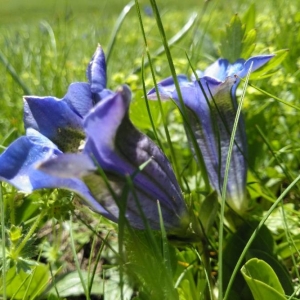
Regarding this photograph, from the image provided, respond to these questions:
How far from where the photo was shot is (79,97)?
0.66 meters

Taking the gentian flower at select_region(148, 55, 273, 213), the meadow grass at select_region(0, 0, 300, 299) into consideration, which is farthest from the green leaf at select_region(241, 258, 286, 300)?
the gentian flower at select_region(148, 55, 273, 213)

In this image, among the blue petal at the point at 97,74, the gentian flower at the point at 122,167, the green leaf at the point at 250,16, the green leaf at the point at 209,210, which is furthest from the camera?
the green leaf at the point at 250,16

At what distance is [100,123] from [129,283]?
0.39 m

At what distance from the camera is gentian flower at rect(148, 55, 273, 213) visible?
30.1 inches

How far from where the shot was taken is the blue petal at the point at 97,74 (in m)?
0.60

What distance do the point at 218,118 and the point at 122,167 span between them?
294 mm

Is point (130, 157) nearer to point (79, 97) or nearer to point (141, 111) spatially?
point (79, 97)

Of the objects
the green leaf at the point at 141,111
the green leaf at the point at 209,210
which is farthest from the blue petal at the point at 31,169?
the green leaf at the point at 141,111

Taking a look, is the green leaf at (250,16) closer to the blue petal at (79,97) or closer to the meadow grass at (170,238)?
the meadow grass at (170,238)

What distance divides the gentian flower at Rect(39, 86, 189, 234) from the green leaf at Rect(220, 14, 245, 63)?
40 cm

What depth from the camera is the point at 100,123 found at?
0.50m

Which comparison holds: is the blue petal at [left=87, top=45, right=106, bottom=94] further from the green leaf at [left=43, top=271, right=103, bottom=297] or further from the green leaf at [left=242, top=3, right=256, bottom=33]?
the green leaf at [left=242, top=3, right=256, bottom=33]

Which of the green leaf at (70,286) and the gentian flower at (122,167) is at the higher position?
the gentian flower at (122,167)

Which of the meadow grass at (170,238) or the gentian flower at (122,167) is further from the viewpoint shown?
the meadow grass at (170,238)
